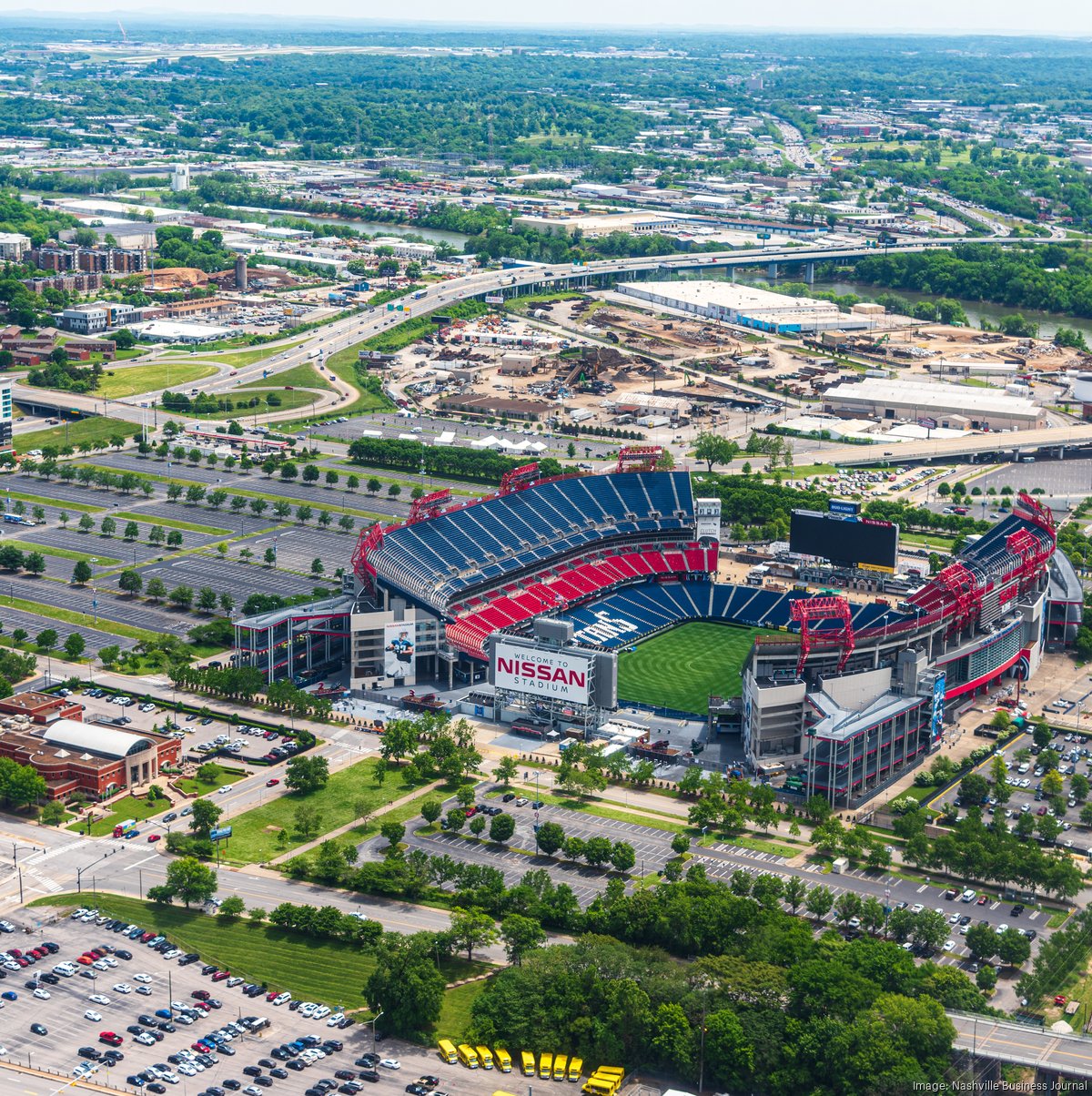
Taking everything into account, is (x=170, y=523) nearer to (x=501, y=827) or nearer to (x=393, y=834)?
(x=393, y=834)

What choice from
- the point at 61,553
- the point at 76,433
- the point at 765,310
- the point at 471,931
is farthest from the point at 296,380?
the point at 471,931

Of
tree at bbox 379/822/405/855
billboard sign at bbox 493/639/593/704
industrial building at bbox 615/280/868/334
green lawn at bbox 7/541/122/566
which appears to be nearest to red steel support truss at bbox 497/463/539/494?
billboard sign at bbox 493/639/593/704

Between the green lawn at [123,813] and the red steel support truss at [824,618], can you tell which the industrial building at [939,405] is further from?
the green lawn at [123,813]

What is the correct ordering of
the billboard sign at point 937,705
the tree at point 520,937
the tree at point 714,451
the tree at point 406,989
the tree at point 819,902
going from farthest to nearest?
the tree at point 714,451 < the billboard sign at point 937,705 < the tree at point 819,902 < the tree at point 520,937 < the tree at point 406,989

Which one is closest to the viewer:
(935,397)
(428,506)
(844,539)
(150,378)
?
(428,506)

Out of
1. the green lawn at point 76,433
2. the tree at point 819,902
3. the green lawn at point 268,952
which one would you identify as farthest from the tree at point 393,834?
the green lawn at point 76,433

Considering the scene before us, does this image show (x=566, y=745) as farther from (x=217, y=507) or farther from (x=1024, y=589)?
(x=217, y=507)
